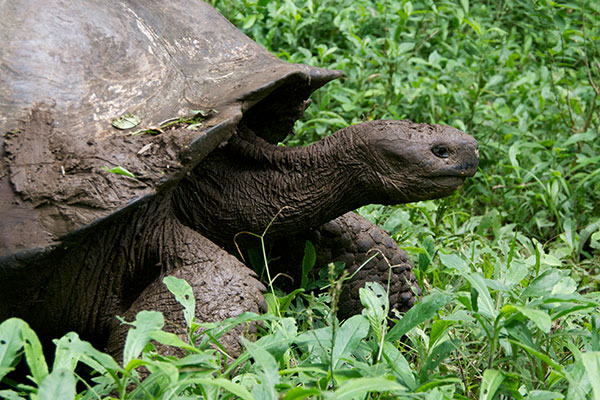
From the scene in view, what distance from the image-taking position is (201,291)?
2820mm

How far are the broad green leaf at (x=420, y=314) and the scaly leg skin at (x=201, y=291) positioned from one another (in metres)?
0.57

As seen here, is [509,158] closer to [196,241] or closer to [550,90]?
[550,90]

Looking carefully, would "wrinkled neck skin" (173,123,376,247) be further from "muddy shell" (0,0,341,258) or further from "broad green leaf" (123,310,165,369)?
"broad green leaf" (123,310,165,369)

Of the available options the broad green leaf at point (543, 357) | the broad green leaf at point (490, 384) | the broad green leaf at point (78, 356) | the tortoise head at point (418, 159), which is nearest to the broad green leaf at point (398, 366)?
the broad green leaf at point (490, 384)

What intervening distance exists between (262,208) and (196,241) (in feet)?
1.22

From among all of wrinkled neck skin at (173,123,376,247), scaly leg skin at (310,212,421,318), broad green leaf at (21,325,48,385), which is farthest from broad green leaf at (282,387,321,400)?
scaly leg skin at (310,212,421,318)

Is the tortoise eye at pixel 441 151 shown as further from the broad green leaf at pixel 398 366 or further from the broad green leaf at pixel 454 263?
the broad green leaf at pixel 398 366

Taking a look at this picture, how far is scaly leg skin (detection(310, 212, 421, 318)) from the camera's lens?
3605 millimetres

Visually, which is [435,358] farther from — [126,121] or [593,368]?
[126,121]

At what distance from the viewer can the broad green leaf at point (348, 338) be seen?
2.33 metres

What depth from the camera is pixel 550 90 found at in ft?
18.6

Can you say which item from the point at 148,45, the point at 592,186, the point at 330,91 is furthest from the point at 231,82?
the point at 592,186

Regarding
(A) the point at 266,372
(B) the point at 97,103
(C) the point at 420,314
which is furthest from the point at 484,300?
(B) the point at 97,103

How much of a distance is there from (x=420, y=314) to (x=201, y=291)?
2.69ft
